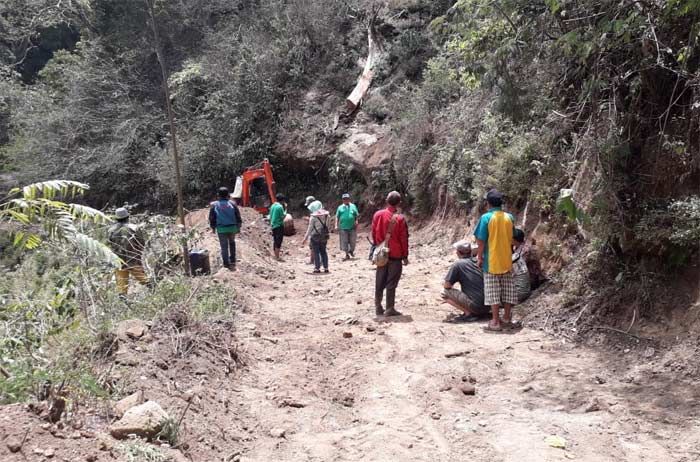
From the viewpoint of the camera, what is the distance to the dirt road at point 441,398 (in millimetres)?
4094

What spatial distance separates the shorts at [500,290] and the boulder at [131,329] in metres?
3.94

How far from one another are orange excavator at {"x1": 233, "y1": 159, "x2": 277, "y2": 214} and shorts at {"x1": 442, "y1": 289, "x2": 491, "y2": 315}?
12623 mm

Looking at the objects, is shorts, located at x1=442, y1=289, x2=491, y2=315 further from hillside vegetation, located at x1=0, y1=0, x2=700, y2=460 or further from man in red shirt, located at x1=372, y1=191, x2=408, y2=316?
man in red shirt, located at x1=372, y1=191, x2=408, y2=316

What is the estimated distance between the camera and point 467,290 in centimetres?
756

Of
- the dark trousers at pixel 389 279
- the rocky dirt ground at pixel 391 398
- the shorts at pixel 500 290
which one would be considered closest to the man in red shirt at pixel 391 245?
the dark trousers at pixel 389 279

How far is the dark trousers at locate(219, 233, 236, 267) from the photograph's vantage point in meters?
11.0

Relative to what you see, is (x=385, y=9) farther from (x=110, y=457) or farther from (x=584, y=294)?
(x=110, y=457)

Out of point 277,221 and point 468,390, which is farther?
point 277,221

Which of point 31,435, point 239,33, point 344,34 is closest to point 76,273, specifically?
point 31,435

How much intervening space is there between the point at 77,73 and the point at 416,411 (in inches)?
1106

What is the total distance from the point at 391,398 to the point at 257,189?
56.1 ft

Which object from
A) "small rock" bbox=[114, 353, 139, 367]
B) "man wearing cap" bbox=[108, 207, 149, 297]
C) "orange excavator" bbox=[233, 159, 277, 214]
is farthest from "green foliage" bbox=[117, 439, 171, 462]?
"orange excavator" bbox=[233, 159, 277, 214]

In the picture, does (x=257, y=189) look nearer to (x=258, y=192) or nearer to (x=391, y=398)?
(x=258, y=192)

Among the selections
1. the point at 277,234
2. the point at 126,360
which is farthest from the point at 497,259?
the point at 277,234
